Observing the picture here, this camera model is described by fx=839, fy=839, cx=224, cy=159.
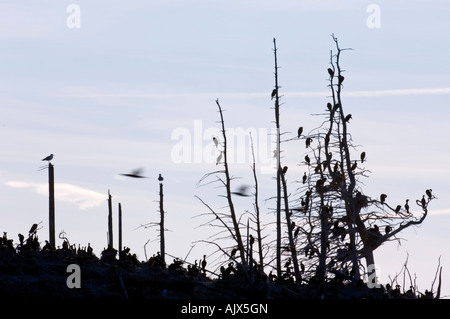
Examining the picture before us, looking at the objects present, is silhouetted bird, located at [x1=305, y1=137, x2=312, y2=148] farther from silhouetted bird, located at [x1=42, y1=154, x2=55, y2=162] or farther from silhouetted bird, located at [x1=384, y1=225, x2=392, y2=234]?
silhouetted bird, located at [x1=42, y1=154, x2=55, y2=162]

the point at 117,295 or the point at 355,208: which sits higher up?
the point at 355,208

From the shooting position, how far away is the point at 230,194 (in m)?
25.7

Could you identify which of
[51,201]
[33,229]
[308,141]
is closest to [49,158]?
[51,201]

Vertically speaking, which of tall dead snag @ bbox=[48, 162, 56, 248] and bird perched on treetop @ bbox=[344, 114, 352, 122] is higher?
bird perched on treetop @ bbox=[344, 114, 352, 122]

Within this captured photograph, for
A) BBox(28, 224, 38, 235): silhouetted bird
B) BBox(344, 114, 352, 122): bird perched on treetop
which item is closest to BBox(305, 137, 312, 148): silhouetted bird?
BBox(344, 114, 352, 122): bird perched on treetop

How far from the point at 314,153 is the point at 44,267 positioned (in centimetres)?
1366

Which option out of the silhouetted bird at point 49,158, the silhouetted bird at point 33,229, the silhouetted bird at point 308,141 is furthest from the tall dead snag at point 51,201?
the silhouetted bird at point 33,229

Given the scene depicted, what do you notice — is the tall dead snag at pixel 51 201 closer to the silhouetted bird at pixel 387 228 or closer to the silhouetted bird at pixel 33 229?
the silhouetted bird at pixel 387 228

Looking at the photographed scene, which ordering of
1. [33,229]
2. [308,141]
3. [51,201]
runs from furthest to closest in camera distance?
[51,201] < [308,141] < [33,229]

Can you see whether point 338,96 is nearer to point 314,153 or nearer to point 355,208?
point 314,153

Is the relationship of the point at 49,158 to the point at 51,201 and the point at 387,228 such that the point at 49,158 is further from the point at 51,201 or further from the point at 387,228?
the point at 387,228

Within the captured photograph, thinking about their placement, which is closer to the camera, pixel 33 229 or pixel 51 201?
pixel 33 229
